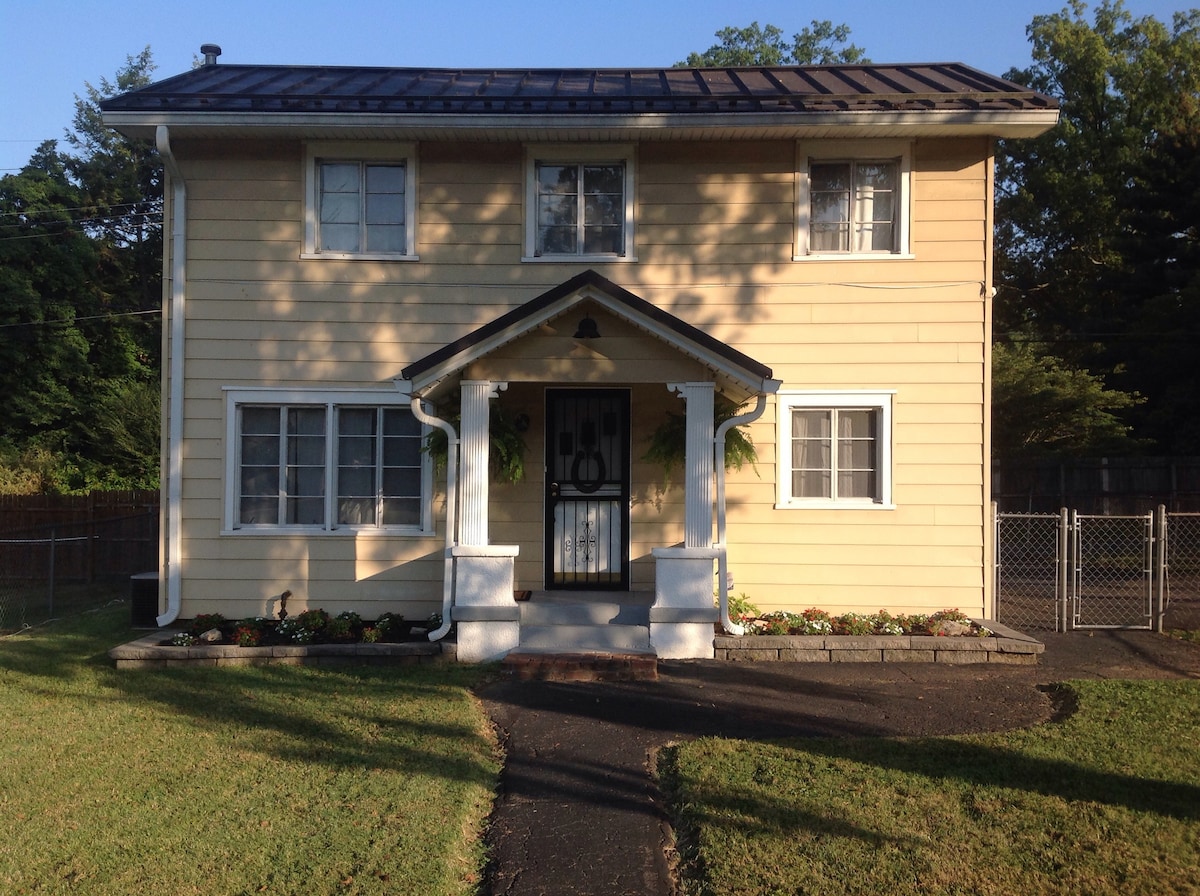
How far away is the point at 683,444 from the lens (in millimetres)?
9586

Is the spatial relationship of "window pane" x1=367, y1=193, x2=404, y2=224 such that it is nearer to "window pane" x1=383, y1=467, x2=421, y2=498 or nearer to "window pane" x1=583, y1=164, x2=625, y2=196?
"window pane" x1=583, y1=164, x2=625, y2=196

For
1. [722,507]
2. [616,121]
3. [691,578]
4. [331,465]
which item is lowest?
[691,578]

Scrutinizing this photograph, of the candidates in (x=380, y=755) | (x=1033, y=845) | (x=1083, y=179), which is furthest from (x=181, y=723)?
(x=1083, y=179)

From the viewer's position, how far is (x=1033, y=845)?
470cm

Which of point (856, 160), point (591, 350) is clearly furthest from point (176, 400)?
point (856, 160)

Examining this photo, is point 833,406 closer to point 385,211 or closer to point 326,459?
point 385,211

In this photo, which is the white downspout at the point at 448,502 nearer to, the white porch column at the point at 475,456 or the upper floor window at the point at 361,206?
the white porch column at the point at 475,456

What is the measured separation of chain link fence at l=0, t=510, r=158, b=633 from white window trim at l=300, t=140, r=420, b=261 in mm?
6434

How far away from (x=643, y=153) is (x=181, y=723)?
704 cm

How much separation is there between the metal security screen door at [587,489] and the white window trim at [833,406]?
65.4 inches

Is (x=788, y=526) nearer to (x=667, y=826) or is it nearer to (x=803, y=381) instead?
A: (x=803, y=381)

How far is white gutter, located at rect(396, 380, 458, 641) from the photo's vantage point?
892 centimetres

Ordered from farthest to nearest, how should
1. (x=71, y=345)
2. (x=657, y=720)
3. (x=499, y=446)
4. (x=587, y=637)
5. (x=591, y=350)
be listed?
(x=71, y=345), (x=499, y=446), (x=587, y=637), (x=591, y=350), (x=657, y=720)

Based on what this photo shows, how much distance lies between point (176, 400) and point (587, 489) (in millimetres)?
4482
